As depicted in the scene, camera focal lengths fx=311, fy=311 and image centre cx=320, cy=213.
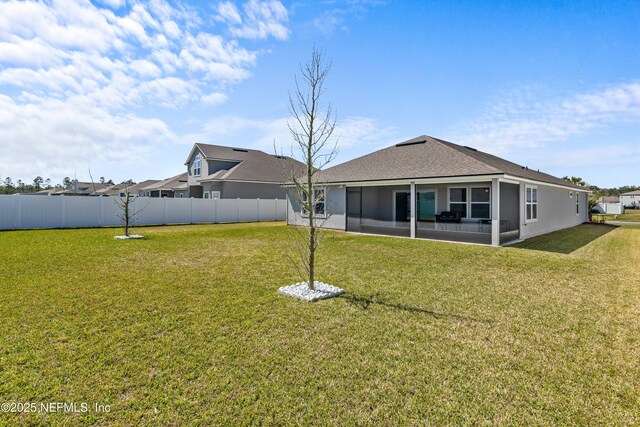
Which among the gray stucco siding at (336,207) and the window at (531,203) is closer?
the window at (531,203)

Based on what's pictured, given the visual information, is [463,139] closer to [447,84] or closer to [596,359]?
[447,84]

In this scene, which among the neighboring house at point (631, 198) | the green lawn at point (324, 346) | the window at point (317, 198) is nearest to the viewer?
the green lawn at point (324, 346)

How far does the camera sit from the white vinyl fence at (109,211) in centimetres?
1661

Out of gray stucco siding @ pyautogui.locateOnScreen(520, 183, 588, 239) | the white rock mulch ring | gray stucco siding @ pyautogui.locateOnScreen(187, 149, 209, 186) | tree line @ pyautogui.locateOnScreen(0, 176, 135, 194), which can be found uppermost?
tree line @ pyautogui.locateOnScreen(0, 176, 135, 194)

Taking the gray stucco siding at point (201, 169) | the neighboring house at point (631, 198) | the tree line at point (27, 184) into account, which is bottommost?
the neighboring house at point (631, 198)

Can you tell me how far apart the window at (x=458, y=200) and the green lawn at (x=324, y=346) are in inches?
296

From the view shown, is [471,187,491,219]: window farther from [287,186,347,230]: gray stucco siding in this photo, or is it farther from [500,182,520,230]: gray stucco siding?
[287,186,347,230]: gray stucco siding

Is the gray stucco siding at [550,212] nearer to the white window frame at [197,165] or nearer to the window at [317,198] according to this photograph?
the window at [317,198]

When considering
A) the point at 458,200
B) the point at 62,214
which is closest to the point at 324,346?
the point at 458,200

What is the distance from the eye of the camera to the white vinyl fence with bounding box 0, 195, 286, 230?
1661 centimetres

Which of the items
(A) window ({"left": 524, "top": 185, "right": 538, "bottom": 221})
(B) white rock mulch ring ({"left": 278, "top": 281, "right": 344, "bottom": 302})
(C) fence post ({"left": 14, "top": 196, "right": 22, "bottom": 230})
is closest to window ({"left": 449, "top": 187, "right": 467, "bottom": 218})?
(A) window ({"left": 524, "top": 185, "right": 538, "bottom": 221})

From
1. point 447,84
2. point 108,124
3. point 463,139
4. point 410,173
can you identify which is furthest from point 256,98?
point 463,139

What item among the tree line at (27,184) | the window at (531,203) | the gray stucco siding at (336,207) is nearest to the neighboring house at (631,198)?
the window at (531,203)

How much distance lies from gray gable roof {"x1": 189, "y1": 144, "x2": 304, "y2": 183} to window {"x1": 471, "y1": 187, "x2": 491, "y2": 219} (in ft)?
47.1
